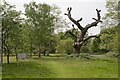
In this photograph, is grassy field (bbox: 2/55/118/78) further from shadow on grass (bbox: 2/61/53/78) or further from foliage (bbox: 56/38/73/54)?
foliage (bbox: 56/38/73/54)

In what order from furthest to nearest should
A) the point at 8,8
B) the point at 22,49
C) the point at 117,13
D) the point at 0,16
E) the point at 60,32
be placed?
the point at 60,32 < the point at 117,13 < the point at 22,49 < the point at 8,8 < the point at 0,16

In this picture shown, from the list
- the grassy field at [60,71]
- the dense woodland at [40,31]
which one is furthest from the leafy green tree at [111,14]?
the grassy field at [60,71]

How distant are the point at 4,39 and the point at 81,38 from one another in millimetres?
15329

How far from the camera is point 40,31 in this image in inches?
1441

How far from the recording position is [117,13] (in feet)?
91.1

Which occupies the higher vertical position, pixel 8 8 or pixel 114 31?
pixel 8 8

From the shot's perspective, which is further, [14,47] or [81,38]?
[81,38]

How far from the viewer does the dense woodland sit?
23.0 m

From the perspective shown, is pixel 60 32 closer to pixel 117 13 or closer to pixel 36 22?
pixel 36 22

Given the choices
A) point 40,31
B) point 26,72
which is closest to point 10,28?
point 26,72

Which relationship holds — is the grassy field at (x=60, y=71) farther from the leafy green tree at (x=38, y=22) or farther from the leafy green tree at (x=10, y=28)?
the leafy green tree at (x=38, y=22)

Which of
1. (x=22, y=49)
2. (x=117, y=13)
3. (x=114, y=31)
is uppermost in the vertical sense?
(x=117, y=13)

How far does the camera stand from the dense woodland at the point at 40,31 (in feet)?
75.3

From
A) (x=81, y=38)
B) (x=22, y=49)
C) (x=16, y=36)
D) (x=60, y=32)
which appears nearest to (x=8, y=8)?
(x=16, y=36)
